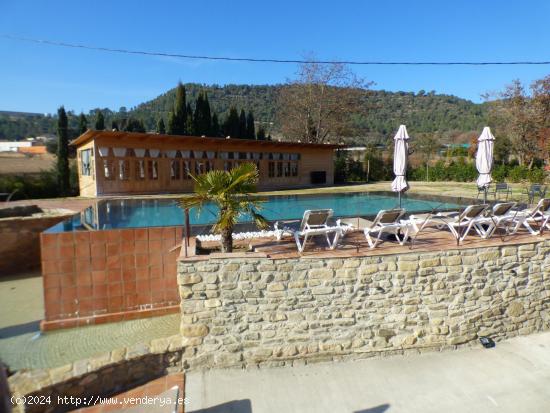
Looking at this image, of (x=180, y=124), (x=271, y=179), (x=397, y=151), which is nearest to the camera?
(x=397, y=151)

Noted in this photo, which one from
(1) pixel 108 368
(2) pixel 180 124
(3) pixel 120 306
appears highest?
(2) pixel 180 124

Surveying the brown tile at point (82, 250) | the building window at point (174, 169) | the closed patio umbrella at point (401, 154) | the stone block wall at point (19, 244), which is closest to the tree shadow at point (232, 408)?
the brown tile at point (82, 250)

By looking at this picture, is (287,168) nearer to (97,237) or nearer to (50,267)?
(97,237)

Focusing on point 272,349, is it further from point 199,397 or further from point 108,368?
point 108,368

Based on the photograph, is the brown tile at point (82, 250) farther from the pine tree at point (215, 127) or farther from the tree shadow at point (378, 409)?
the pine tree at point (215, 127)

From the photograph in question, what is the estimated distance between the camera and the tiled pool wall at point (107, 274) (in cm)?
636

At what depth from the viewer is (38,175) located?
64.4 feet

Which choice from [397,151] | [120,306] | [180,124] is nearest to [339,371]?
[120,306]

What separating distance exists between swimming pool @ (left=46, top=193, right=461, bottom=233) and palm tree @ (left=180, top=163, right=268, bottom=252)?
1909 mm

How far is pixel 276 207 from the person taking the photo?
1278 cm

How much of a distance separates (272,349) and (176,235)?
8.71ft

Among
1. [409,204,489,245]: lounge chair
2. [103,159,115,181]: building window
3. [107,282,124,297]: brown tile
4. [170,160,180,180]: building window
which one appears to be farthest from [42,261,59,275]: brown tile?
[170,160,180,180]: building window

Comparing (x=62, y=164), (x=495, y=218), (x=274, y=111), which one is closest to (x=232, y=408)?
(x=495, y=218)

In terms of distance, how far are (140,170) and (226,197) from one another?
13.2m
